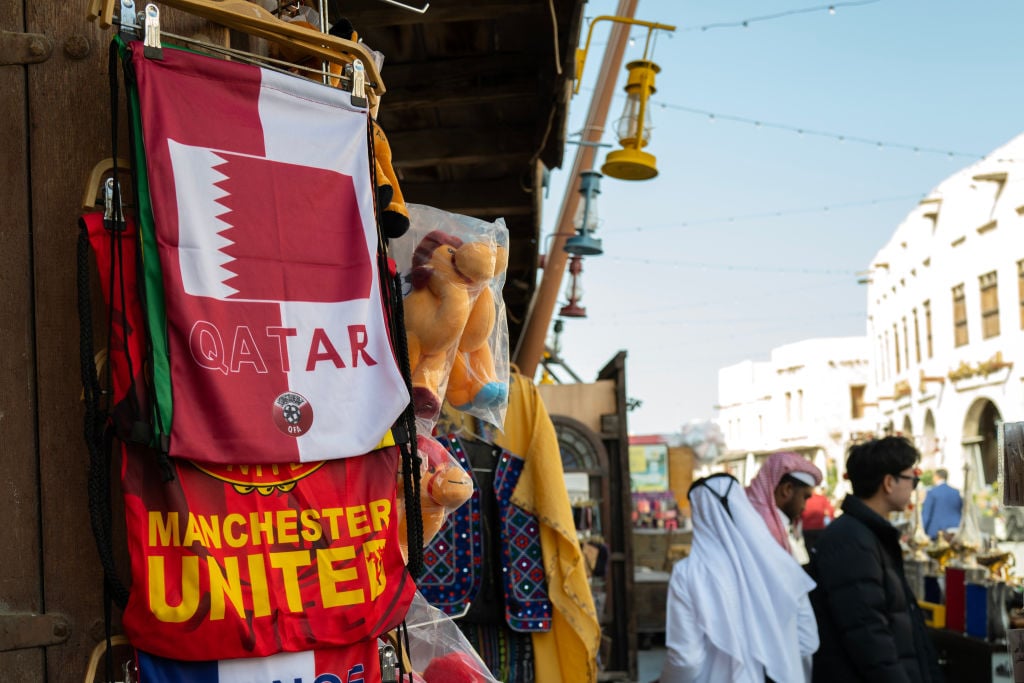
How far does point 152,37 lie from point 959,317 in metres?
23.0

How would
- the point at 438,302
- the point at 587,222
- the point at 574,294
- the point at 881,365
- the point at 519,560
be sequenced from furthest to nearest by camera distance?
the point at 881,365
the point at 574,294
the point at 587,222
the point at 519,560
the point at 438,302

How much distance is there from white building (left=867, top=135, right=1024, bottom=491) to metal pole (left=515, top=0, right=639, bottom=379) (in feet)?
39.6

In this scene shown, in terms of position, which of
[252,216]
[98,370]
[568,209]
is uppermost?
[568,209]

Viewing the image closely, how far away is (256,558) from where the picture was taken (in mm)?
1449

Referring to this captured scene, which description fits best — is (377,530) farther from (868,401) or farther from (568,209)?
(868,401)

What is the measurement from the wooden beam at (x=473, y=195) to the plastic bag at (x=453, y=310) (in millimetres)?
2543

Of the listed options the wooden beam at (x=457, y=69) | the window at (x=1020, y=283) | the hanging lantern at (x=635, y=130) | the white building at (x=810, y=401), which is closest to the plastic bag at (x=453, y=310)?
the wooden beam at (x=457, y=69)

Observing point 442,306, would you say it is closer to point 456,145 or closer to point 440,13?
point 440,13

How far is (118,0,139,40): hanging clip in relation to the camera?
1458 mm

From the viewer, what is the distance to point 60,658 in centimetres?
151

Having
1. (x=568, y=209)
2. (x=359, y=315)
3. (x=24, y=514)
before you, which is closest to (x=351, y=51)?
(x=359, y=315)

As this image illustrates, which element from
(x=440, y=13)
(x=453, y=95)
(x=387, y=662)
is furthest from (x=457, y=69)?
(x=387, y=662)

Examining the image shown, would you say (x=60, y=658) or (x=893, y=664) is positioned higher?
(x=60, y=658)

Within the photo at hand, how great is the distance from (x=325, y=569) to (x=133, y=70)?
0.82 metres
